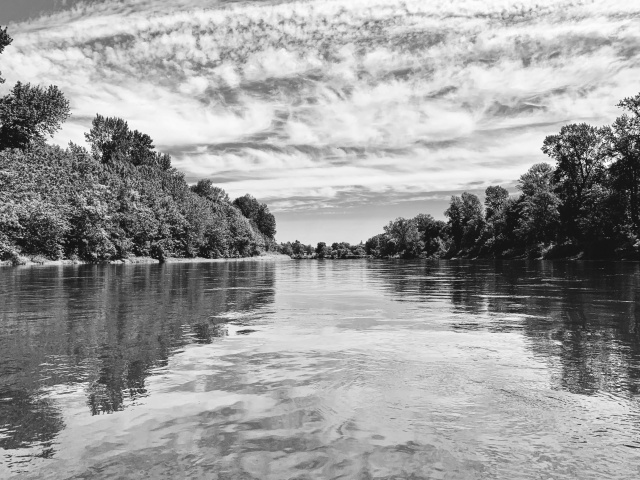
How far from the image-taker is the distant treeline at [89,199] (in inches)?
1817

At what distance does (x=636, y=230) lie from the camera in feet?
247

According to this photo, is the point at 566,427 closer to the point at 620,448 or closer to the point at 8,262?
the point at 620,448

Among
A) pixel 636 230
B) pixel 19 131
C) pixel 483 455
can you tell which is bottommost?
pixel 483 455

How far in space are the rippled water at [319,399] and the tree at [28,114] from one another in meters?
37.2

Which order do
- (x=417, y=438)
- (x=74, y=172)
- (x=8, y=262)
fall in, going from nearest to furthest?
(x=417, y=438), (x=8, y=262), (x=74, y=172)

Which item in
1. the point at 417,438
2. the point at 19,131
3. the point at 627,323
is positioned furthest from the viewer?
the point at 19,131

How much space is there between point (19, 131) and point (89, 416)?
47040mm

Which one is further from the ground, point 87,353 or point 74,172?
point 74,172

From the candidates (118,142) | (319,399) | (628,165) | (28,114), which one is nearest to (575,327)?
(319,399)

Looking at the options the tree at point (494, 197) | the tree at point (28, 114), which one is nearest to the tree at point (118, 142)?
the tree at point (28, 114)

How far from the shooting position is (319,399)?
657cm

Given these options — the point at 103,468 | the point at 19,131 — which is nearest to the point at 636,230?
the point at 19,131

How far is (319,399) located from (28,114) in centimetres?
4742

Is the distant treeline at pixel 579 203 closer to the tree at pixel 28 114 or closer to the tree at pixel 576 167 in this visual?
the tree at pixel 576 167
